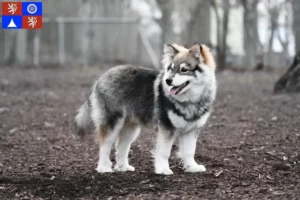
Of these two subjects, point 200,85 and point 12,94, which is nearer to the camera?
point 200,85

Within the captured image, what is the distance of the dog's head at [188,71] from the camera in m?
5.98

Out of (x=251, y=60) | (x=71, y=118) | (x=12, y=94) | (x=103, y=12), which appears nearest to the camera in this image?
(x=71, y=118)

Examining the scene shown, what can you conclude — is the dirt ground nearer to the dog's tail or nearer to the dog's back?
the dog's tail

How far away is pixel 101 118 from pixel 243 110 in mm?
5671

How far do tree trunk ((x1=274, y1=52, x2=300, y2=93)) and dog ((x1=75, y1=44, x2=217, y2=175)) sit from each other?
7.30m

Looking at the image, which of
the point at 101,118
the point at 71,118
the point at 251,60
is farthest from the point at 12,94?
the point at 251,60

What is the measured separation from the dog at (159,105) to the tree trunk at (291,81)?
730cm

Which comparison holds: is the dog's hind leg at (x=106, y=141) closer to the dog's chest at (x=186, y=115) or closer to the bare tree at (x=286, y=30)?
the dog's chest at (x=186, y=115)

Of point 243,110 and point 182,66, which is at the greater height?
point 182,66

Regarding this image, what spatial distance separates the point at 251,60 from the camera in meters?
32.4

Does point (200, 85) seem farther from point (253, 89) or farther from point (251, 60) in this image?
point (251, 60)

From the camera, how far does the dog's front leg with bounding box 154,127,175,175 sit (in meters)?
6.19

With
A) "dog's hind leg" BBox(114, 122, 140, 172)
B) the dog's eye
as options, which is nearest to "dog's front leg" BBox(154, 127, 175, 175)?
"dog's hind leg" BBox(114, 122, 140, 172)

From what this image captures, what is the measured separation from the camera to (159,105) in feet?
20.6
